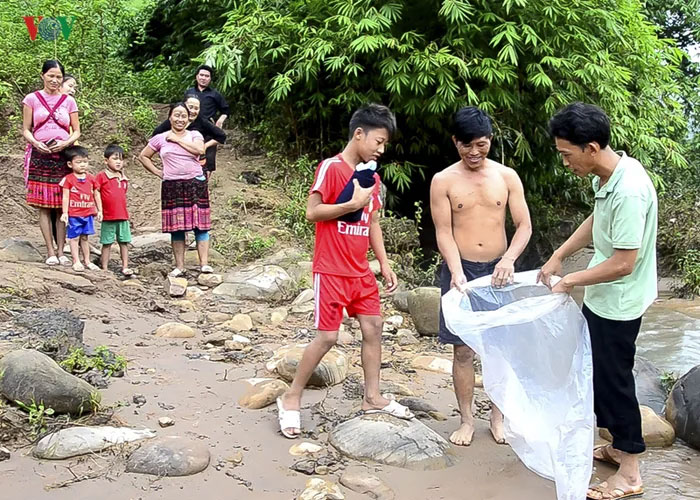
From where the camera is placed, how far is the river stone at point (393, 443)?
3.21m

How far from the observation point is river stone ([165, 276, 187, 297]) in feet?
19.6

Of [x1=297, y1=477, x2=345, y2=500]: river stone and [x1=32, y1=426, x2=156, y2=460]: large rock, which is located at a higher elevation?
[x1=32, y1=426, x2=156, y2=460]: large rock

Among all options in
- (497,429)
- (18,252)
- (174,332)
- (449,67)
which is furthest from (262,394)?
(449,67)

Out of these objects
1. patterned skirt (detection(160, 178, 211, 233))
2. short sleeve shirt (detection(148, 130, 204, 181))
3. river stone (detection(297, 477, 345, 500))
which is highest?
short sleeve shirt (detection(148, 130, 204, 181))

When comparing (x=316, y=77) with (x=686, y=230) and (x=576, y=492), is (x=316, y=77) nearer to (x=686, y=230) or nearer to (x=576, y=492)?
(x=686, y=230)

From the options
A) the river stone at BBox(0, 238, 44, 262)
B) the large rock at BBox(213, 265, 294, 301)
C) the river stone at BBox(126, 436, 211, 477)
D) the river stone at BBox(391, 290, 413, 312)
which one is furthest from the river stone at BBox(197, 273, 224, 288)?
the river stone at BBox(126, 436, 211, 477)

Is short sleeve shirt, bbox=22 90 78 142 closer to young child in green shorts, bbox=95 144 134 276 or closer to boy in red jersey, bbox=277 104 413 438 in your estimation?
young child in green shorts, bbox=95 144 134 276

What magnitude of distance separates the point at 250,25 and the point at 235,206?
7.80ft

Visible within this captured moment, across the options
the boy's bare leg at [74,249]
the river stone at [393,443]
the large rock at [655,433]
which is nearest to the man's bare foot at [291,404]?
the river stone at [393,443]

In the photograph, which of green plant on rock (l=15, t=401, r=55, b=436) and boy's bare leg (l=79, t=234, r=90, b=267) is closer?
green plant on rock (l=15, t=401, r=55, b=436)

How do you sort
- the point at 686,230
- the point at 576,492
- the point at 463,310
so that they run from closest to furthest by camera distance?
the point at 576,492 < the point at 463,310 < the point at 686,230

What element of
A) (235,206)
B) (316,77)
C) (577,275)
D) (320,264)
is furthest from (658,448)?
(316,77)

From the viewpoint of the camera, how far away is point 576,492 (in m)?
2.84

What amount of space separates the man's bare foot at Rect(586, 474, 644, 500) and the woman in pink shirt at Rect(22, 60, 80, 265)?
4.82 meters
